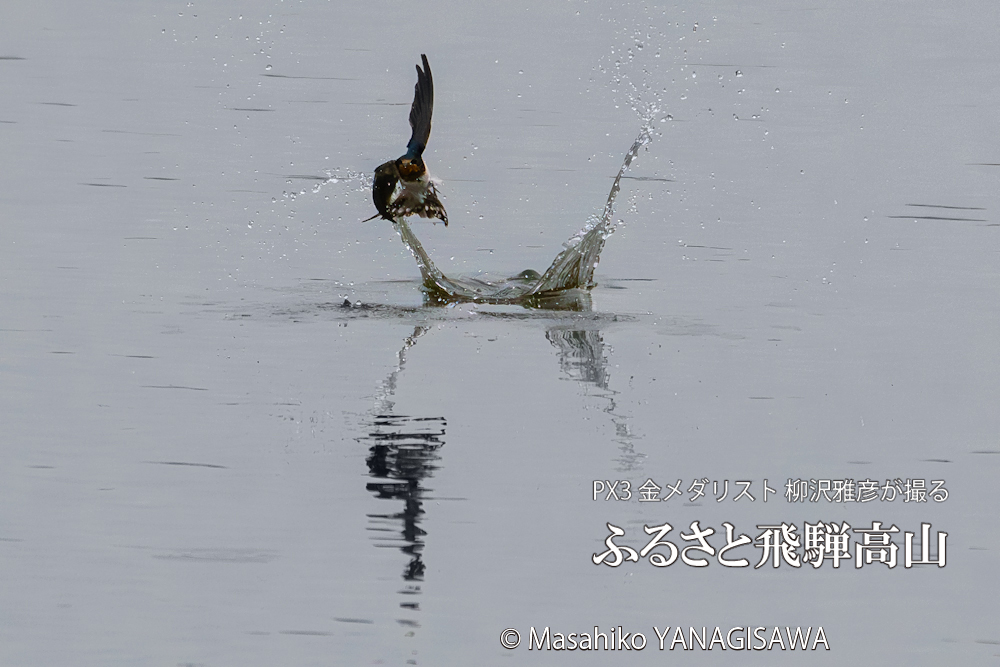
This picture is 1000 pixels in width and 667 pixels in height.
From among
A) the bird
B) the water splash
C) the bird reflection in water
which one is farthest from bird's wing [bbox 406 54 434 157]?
the bird reflection in water

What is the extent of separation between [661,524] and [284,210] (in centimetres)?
894

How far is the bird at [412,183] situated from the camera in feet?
35.9

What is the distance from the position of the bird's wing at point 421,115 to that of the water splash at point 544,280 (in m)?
1.05

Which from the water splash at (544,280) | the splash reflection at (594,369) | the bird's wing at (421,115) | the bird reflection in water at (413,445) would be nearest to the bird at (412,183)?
the bird's wing at (421,115)

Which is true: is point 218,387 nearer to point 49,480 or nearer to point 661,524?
point 49,480

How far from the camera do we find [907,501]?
7.41 m

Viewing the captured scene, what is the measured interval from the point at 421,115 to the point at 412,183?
0.46 meters

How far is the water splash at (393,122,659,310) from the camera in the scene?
1208 centimetres

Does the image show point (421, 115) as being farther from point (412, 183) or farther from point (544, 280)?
point (544, 280)

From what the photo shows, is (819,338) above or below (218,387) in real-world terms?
above

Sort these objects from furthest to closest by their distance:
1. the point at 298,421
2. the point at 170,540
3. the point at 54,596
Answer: the point at 298,421 → the point at 170,540 → the point at 54,596

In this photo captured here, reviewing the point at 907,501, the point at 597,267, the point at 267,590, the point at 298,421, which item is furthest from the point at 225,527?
the point at 597,267

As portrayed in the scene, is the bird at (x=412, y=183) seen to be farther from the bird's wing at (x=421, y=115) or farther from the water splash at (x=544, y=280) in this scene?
the water splash at (x=544, y=280)

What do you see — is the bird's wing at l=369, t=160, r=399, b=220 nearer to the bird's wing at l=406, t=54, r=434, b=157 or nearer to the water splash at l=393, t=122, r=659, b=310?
the bird's wing at l=406, t=54, r=434, b=157
